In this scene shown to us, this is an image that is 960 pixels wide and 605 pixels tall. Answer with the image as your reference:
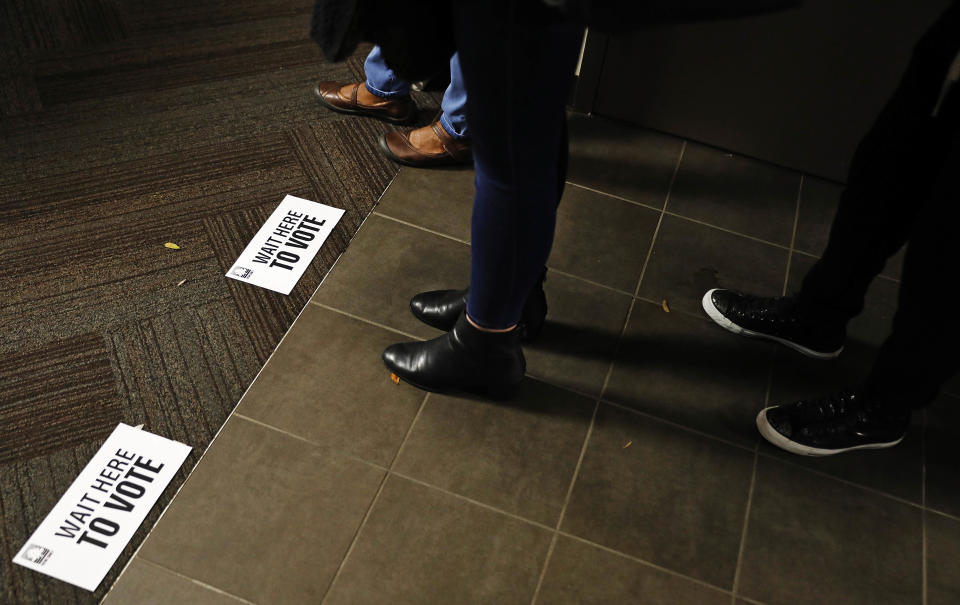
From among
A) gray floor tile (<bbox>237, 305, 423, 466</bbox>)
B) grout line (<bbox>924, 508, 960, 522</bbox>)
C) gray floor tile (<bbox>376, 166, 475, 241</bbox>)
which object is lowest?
grout line (<bbox>924, 508, 960, 522</bbox>)

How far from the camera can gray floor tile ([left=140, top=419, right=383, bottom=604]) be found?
1.12 meters

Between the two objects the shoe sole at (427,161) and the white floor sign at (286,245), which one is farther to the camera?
the shoe sole at (427,161)

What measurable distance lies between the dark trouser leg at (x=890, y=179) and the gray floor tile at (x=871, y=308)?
0.74 feet

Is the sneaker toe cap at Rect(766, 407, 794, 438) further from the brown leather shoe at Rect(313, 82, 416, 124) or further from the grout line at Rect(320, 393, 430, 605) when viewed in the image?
the brown leather shoe at Rect(313, 82, 416, 124)

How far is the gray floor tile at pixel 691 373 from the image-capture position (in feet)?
4.53

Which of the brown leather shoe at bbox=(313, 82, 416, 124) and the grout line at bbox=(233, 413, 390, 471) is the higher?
the brown leather shoe at bbox=(313, 82, 416, 124)

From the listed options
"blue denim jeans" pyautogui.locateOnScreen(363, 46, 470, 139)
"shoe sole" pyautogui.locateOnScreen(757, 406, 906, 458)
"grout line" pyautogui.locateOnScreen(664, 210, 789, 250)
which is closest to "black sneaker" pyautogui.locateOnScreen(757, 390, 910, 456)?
"shoe sole" pyautogui.locateOnScreen(757, 406, 906, 458)

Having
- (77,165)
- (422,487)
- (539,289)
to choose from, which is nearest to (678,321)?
(539,289)

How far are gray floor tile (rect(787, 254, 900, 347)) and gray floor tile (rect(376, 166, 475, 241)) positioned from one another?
73 centimetres

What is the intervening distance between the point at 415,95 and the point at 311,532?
1.23 meters

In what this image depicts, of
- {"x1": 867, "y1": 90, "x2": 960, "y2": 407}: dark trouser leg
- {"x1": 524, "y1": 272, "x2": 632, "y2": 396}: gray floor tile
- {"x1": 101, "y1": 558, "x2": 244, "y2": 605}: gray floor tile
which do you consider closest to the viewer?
{"x1": 867, "y1": 90, "x2": 960, "y2": 407}: dark trouser leg

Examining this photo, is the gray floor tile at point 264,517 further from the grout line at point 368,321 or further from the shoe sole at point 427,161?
the shoe sole at point 427,161

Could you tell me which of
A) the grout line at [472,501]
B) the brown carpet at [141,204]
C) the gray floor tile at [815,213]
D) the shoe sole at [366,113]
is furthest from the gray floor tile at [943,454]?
the shoe sole at [366,113]

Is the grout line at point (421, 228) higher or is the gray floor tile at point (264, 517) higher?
the grout line at point (421, 228)
